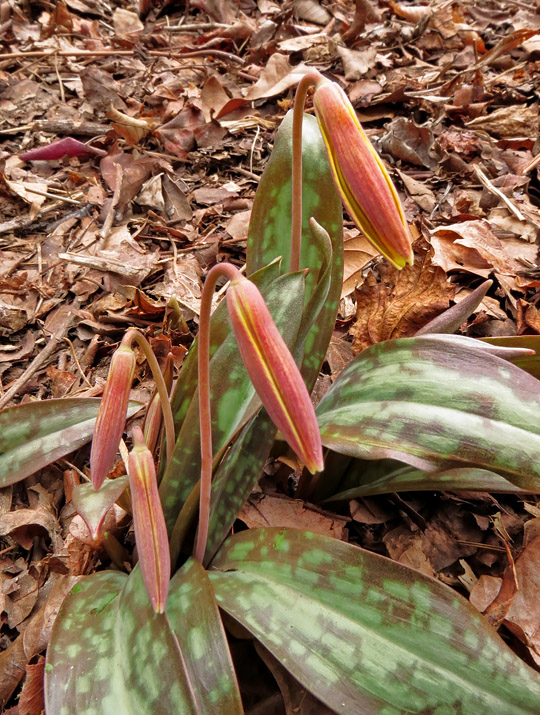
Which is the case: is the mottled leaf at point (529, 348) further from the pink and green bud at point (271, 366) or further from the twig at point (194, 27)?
the twig at point (194, 27)

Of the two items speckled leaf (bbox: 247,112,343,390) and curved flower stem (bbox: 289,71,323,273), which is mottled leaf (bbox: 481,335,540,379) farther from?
curved flower stem (bbox: 289,71,323,273)

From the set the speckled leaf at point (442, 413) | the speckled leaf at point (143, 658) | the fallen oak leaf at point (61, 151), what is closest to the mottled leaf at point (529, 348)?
the speckled leaf at point (442, 413)

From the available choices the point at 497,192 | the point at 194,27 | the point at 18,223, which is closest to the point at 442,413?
the point at 497,192

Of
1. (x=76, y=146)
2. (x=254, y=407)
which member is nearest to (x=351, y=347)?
(x=254, y=407)

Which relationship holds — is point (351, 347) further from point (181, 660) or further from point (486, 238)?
point (181, 660)

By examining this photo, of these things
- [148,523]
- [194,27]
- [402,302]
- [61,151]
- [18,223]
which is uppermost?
[194,27]

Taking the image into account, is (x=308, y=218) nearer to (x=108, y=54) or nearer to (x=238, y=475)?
(x=238, y=475)
